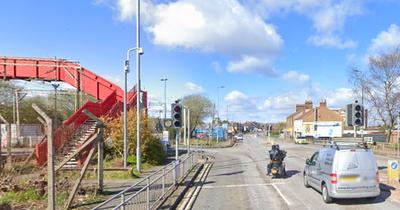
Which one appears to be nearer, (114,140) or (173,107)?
(173,107)

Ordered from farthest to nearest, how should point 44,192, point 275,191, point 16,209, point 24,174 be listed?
point 275,191 → point 24,174 → point 44,192 → point 16,209

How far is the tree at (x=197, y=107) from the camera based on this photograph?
64750mm

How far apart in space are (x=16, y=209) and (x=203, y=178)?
8.37 metres

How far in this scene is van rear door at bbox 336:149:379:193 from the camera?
819 centimetres

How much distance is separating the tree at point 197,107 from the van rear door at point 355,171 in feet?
184

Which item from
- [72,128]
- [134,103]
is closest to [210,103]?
[134,103]

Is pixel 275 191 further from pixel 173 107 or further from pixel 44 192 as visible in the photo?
pixel 44 192

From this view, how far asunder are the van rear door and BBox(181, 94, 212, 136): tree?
56.1 metres

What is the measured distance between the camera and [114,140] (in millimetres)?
16656

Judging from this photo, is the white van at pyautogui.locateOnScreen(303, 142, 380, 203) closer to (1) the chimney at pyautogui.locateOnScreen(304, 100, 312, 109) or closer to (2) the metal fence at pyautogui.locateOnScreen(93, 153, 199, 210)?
(2) the metal fence at pyautogui.locateOnScreen(93, 153, 199, 210)

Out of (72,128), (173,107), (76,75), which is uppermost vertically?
(76,75)

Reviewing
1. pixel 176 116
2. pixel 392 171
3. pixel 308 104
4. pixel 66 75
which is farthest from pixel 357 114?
pixel 308 104

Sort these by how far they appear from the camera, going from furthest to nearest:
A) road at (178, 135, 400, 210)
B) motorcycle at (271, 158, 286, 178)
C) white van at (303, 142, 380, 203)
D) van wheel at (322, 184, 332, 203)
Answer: motorcycle at (271, 158, 286, 178)
van wheel at (322, 184, 332, 203)
road at (178, 135, 400, 210)
white van at (303, 142, 380, 203)

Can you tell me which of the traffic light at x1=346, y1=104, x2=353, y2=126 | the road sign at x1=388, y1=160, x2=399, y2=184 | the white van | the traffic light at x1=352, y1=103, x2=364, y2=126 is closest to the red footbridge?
the traffic light at x1=346, y1=104, x2=353, y2=126
